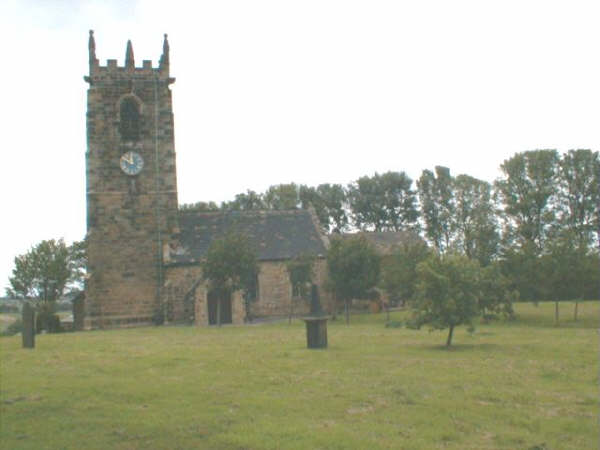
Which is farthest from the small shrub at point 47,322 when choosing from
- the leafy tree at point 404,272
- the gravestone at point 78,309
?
the leafy tree at point 404,272

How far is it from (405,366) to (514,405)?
197 inches

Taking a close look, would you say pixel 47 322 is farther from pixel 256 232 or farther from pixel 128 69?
pixel 128 69

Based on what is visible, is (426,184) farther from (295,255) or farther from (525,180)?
(295,255)

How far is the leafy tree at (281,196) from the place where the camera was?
78562mm

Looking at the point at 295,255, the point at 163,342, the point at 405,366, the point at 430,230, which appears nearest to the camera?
the point at 405,366

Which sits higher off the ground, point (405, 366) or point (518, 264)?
point (518, 264)

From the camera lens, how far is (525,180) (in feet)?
196

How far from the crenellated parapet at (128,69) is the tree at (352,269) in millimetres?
15066

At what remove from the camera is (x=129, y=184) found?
40438mm

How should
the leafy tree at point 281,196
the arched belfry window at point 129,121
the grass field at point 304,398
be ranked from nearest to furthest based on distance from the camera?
the grass field at point 304,398
the arched belfry window at point 129,121
the leafy tree at point 281,196

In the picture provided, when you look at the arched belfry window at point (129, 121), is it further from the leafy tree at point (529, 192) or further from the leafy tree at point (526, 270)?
the leafy tree at point (529, 192)

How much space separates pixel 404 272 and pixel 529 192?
26.8 metres

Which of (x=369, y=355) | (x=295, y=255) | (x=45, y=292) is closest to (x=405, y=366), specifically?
(x=369, y=355)

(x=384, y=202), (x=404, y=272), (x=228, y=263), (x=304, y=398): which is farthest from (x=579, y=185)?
(x=304, y=398)
